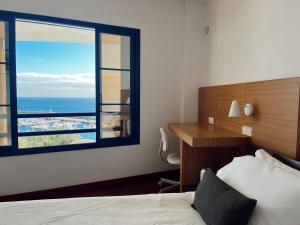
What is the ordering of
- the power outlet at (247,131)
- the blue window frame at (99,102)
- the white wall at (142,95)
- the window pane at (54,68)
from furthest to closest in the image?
1. the window pane at (54,68)
2. the white wall at (142,95)
3. the blue window frame at (99,102)
4. the power outlet at (247,131)

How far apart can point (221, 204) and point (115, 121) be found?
2.38 m

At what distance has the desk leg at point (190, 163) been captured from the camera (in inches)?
103

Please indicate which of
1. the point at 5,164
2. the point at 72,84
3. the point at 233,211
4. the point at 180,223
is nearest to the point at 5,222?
the point at 180,223

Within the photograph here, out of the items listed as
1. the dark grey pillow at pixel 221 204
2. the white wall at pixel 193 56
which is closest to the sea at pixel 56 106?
the white wall at pixel 193 56

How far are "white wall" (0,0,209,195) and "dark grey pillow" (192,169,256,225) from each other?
1995 millimetres

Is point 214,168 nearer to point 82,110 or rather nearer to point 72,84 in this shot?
point 82,110

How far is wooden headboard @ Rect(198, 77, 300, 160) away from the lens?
5.76ft

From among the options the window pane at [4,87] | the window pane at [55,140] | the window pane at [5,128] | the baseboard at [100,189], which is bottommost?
the baseboard at [100,189]

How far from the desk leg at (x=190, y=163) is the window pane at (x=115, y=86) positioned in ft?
4.10

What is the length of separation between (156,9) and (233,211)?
305cm

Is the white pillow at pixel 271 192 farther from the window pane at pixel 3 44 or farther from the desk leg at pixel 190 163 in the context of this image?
the window pane at pixel 3 44

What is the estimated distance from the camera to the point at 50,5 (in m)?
2.78

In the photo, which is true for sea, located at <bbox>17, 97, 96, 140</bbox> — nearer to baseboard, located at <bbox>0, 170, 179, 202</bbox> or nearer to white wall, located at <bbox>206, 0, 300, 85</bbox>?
baseboard, located at <bbox>0, 170, 179, 202</bbox>

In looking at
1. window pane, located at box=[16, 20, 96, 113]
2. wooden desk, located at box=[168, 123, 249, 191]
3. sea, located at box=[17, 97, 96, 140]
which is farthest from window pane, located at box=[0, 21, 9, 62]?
wooden desk, located at box=[168, 123, 249, 191]
